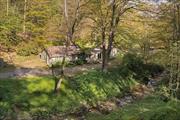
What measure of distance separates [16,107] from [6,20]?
92.0 feet

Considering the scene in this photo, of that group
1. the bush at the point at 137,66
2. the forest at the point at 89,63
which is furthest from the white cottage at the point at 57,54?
the bush at the point at 137,66

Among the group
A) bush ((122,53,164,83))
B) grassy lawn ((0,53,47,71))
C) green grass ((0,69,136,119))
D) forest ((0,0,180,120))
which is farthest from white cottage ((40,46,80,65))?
green grass ((0,69,136,119))

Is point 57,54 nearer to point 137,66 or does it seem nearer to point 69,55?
point 69,55

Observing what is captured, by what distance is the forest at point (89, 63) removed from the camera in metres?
31.7

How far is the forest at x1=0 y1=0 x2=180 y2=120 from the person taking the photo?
1248 inches

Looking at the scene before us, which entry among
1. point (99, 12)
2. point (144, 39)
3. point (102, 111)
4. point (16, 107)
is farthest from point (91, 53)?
point (16, 107)

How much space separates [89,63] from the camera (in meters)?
56.7

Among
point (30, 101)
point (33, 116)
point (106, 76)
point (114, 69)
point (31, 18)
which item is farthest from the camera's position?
point (31, 18)

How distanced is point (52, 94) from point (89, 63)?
2253 cm

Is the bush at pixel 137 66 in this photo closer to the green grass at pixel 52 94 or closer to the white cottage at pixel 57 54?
the green grass at pixel 52 94

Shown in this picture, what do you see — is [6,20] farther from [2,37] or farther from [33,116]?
[33,116]

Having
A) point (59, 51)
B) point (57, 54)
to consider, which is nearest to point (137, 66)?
point (57, 54)

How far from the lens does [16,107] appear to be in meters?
30.9

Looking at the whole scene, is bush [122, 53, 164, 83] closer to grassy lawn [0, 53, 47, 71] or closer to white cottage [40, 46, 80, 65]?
white cottage [40, 46, 80, 65]
